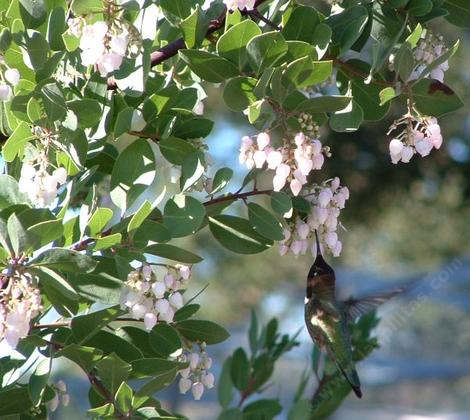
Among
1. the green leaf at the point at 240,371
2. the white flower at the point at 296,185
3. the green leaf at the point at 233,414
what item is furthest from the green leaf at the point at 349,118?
the green leaf at the point at 240,371

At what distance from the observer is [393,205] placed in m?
6.74

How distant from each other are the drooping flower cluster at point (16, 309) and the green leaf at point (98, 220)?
0.48ft

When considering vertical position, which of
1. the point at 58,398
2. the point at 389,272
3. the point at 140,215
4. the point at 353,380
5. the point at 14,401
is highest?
the point at 140,215

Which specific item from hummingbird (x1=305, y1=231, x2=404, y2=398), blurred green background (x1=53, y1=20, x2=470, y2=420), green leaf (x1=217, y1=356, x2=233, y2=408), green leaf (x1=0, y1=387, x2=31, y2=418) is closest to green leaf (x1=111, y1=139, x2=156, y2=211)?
green leaf (x1=0, y1=387, x2=31, y2=418)

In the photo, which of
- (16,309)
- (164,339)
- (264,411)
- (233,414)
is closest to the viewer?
(16,309)

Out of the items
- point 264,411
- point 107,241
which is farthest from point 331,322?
point 107,241

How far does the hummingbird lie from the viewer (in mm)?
2051

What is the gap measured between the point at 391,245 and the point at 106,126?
732 centimetres

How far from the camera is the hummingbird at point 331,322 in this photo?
2.05m

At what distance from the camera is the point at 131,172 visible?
1.42 m

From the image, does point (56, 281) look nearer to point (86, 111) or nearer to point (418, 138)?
point (86, 111)

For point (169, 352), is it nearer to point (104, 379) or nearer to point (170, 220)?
point (104, 379)

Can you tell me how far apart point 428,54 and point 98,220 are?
563 mm

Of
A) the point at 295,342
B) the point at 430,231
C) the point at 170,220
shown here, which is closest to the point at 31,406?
the point at 170,220
